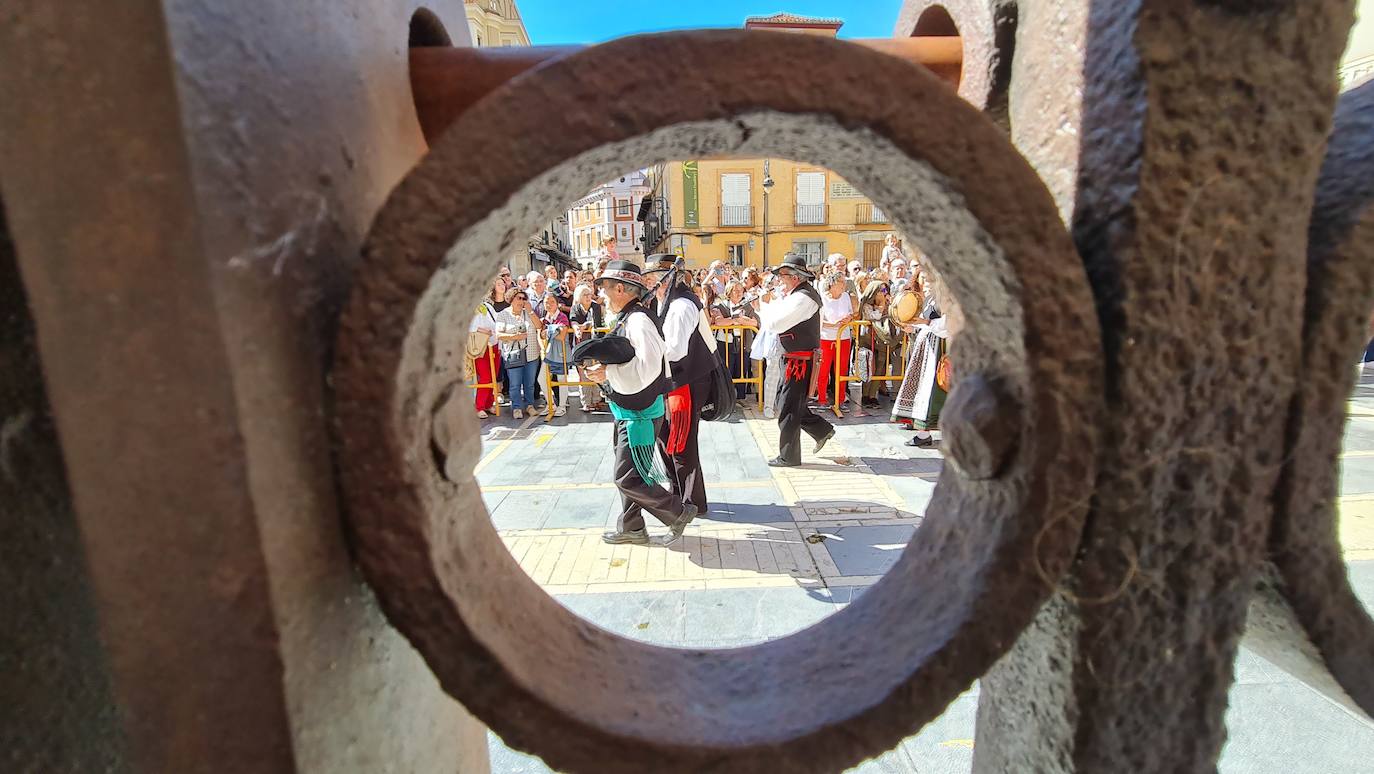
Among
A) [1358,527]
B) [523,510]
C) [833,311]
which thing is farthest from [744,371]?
[1358,527]

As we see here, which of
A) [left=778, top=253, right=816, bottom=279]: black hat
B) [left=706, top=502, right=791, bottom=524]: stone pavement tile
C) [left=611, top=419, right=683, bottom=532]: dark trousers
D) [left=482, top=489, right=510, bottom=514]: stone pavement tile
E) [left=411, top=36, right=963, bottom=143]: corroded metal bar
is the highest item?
[left=411, top=36, right=963, bottom=143]: corroded metal bar

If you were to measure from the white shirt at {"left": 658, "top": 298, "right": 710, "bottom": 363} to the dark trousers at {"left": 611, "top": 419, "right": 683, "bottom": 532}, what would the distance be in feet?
2.40

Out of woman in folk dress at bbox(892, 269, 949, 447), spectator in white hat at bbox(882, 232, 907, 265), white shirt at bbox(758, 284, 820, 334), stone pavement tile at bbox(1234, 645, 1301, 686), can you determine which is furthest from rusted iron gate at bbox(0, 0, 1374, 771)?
spectator in white hat at bbox(882, 232, 907, 265)

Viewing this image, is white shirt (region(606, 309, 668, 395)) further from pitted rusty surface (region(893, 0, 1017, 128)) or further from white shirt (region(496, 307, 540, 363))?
white shirt (region(496, 307, 540, 363))

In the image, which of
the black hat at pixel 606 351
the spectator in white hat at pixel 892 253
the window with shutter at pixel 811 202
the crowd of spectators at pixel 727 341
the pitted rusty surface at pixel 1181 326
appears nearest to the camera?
the pitted rusty surface at pixel 1181 326

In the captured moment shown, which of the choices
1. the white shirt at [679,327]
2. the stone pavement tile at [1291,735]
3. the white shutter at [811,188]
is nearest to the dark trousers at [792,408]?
the white shirt at [679,327]

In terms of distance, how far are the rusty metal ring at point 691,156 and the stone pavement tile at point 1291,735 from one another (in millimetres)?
2102

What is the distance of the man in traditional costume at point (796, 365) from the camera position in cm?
583

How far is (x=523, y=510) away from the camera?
4.81 metres

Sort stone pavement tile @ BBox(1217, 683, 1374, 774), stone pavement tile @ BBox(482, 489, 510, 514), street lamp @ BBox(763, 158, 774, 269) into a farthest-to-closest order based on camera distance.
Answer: street lamp @ BBox(763, 158, 774, 269) < stone pavement tile @ BBox(482, 489, 510, 514) < stone pavement tile @ BBox(1217, 683, 1374, 774)

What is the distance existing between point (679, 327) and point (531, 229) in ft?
12.6

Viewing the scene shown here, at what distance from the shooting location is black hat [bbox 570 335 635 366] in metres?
4.11

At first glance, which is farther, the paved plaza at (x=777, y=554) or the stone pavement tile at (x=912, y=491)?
the stone pavement tile at (x=912, y=491)

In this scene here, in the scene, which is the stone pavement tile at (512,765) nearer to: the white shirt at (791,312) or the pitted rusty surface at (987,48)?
the pitted rusty surface at (987,48)
